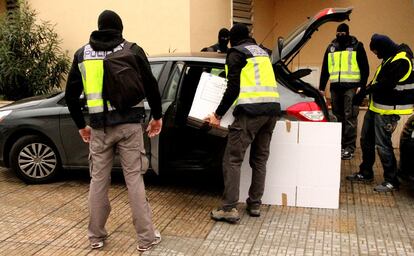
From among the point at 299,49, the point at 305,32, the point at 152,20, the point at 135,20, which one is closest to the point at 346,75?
the point at 299,49

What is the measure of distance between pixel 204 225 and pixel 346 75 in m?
3.52

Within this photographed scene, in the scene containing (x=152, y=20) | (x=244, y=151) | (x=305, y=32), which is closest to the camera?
(x=244, y=151)

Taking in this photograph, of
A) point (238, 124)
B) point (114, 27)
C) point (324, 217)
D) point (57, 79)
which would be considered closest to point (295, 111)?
point (238, 124)

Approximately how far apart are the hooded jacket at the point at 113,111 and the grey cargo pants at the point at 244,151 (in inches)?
32.5

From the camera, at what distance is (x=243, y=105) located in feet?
14.5

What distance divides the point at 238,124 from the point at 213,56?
1.25 metres

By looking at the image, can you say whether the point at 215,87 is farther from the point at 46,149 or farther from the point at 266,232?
the point at 46,149

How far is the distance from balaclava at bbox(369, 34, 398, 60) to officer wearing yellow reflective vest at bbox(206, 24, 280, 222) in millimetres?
1644

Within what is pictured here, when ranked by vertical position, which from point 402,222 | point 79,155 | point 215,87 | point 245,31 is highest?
point 245,31

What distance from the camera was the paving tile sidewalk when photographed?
4.08 meters

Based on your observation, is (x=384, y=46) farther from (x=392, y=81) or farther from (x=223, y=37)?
(x=223, y=37)

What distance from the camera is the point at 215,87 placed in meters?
4.73

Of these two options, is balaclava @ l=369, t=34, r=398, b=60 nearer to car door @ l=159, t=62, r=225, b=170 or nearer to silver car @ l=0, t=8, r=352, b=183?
silver car @ l=0, t=8, r=352, b=183

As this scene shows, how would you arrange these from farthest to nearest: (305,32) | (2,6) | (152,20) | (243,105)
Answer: (2,6)
(152,20)
(305,32)
(243,105)
